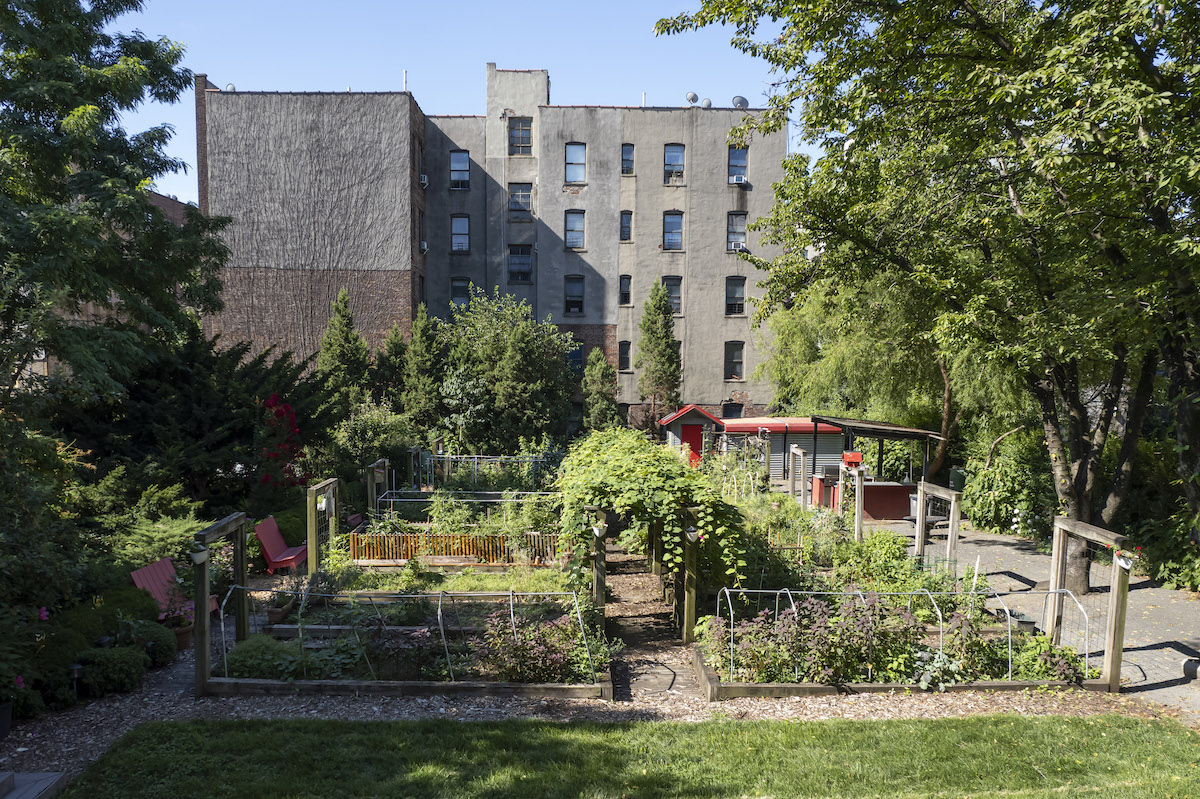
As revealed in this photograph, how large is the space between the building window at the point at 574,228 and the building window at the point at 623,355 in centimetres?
476

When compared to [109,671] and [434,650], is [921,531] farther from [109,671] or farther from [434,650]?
[109,671]

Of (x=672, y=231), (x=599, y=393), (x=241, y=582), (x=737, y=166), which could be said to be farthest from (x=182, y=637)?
(x=737, y=166)

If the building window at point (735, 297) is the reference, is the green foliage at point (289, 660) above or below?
below

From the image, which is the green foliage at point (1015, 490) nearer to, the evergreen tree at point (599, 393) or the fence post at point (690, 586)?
the fence post at point (690, 586)

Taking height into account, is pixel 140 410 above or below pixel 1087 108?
below

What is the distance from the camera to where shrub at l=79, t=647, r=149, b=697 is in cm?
736

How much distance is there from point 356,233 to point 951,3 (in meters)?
24.8

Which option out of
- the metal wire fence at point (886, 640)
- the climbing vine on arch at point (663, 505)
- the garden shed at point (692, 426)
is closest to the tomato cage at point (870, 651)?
the metal wire fence at point (886, 640)

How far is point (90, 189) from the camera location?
1356 centimetres

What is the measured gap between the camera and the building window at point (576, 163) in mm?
32000

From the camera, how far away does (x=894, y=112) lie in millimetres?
11227

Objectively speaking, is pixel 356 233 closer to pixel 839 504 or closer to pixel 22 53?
pixel 22 53

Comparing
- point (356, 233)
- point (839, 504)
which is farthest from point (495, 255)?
point (839, 504)

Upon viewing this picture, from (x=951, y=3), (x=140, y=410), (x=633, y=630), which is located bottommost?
(x=633, y=630)
